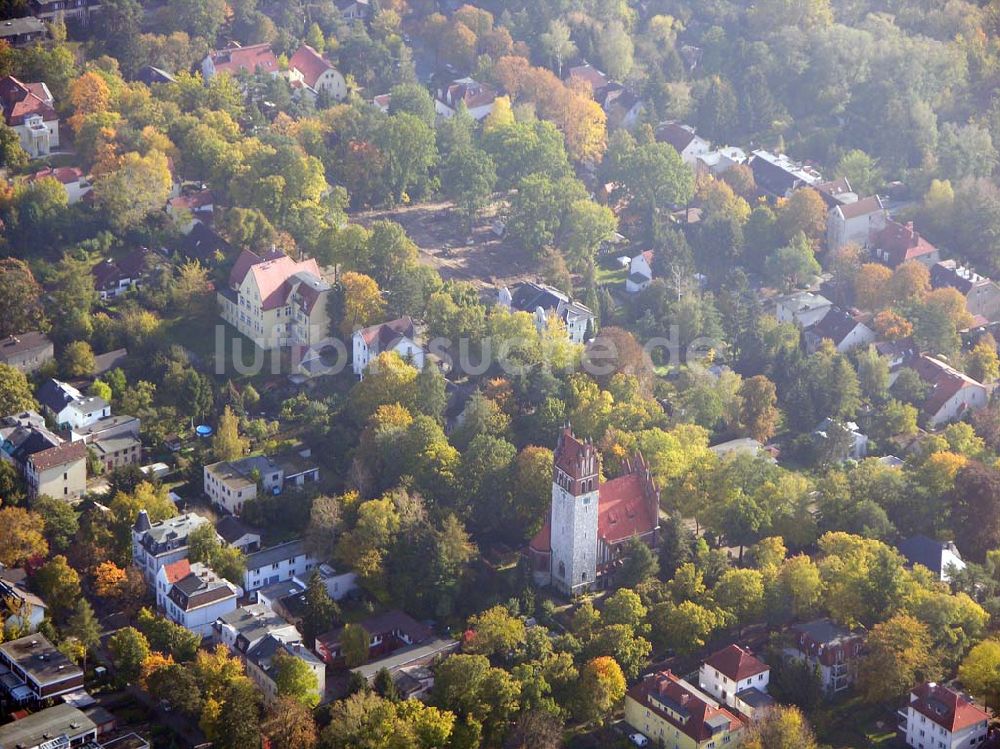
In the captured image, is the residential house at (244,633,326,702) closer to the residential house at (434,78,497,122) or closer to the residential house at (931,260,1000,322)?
the residential house at (931,260,1000,322)

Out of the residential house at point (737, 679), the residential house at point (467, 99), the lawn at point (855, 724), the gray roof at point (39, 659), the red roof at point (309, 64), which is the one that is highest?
the red roof at point (309, 64)

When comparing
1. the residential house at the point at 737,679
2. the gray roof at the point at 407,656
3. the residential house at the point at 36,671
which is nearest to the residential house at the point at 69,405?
the residential house at the point at 36,671

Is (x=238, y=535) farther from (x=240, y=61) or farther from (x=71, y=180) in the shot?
(x=240, y=61)

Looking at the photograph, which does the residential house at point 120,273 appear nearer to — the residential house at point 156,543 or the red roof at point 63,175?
the red roof at point 63,175

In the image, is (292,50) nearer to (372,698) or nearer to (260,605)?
(260,605)

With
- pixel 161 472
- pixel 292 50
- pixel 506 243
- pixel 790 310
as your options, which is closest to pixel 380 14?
pixel 292 50

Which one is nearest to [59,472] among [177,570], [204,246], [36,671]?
[177,570]

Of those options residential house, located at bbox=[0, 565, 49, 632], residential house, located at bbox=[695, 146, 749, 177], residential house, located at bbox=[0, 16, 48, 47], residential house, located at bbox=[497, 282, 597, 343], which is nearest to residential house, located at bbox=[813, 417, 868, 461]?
residential house, located at bbox=[497, 282, 597, 343]
